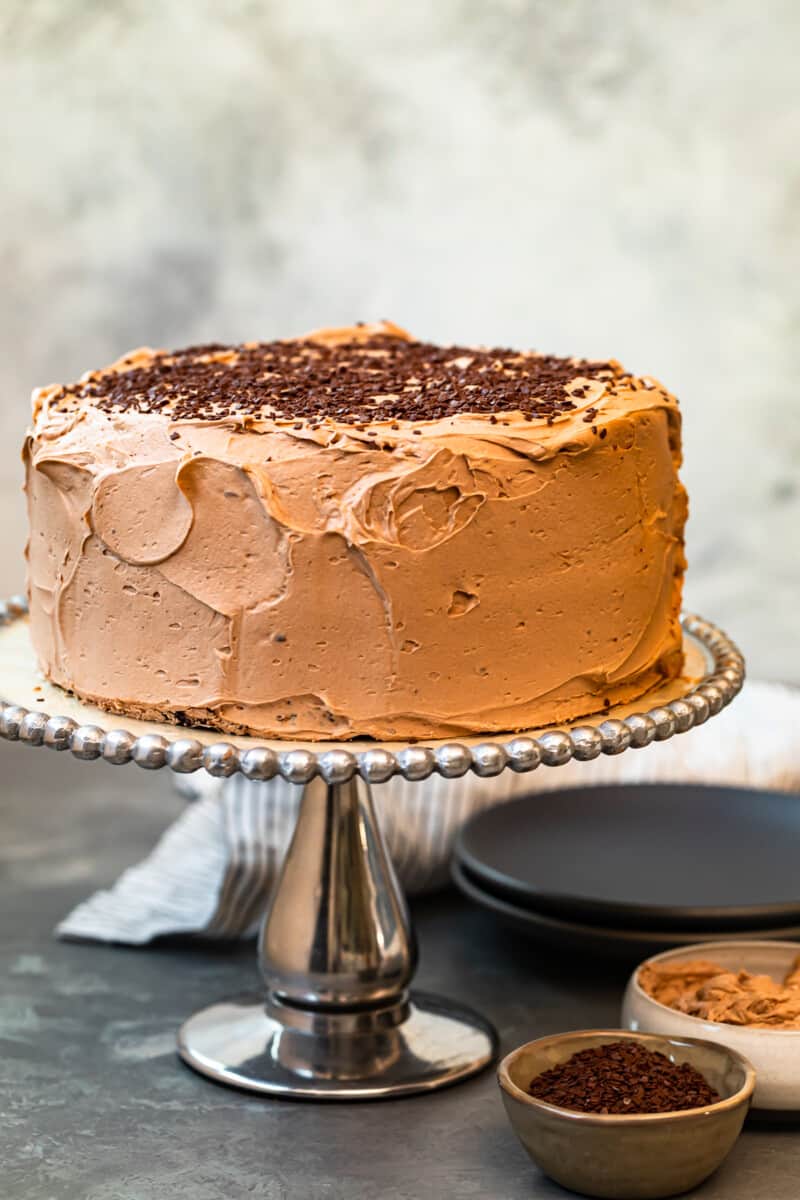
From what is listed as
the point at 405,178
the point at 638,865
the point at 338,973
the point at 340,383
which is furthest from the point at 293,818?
the point at 405,178

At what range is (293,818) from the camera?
8.30 ft

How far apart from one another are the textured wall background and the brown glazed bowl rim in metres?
2.61

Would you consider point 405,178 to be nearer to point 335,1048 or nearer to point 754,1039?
point 335,1048

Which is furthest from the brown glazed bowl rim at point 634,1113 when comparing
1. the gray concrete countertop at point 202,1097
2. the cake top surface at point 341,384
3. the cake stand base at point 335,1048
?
the cake top surface at point 341,384

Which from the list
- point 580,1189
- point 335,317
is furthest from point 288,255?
point 580,1189

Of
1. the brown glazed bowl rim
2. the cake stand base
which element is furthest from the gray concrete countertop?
the brown glazed bowl rim

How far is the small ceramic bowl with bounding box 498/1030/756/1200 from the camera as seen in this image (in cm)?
172

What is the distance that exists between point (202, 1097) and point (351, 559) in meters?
0.72

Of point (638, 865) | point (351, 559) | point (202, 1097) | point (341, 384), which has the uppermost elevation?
point (341, 384)

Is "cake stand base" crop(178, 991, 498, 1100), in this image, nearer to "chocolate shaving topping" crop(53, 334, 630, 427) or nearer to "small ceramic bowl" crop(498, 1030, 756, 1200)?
"small ceramic bowl" crop(498, 1030, 756, 1200)

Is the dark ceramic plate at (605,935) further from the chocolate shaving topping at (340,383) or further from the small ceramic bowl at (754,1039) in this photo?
the chocolate shaving topping at (340,383)

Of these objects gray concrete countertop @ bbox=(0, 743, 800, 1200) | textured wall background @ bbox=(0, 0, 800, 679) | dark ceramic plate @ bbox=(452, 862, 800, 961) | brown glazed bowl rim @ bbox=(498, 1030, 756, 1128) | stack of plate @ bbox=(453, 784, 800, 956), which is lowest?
gray concrete countertop @ bbox=(0, 743, 800, 1200)

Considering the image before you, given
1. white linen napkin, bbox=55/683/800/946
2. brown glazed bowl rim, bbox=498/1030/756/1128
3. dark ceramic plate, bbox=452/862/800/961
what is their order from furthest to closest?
1. white linen napkin, bbox=55/683/800/946
2. dark ceramic plate, bbox=452/862/800/961
3. brown glazed bowl rim, bbox=498/1030/756/1128

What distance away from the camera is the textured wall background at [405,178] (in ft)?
13.4
